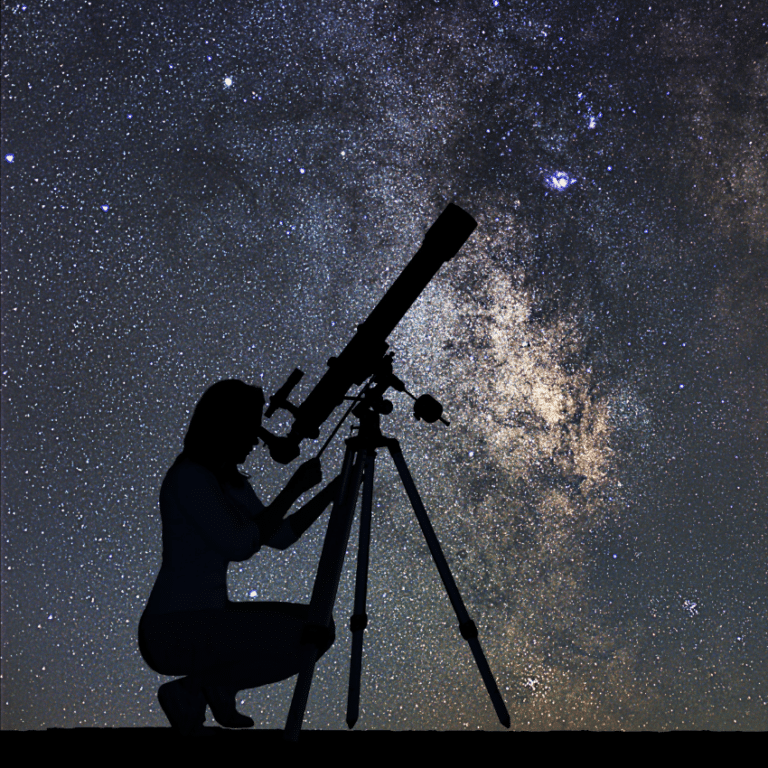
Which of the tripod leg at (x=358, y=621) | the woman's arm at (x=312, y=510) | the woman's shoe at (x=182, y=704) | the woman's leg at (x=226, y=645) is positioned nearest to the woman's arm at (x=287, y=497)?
the woman's arm at (x=312, y=510)

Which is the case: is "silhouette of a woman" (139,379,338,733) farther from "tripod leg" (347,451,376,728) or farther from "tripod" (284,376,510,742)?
"tripod leg" (347,451,376,728)

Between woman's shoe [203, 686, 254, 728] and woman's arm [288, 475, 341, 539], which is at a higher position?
woman's arm [288, 475, 341, 539]

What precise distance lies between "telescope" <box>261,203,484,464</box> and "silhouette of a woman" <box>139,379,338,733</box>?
0.29 metres

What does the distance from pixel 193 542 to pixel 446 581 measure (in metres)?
0.89

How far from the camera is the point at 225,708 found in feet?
8.62

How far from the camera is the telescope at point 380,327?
2760 mm

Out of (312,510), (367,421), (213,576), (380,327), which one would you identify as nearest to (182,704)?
(213,576)

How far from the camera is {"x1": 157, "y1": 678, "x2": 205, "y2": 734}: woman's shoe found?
2.40 m

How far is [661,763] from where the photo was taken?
2.02m

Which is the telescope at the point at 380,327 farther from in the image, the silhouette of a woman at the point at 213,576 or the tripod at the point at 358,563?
the silhouette of a woman at the point at 213,576

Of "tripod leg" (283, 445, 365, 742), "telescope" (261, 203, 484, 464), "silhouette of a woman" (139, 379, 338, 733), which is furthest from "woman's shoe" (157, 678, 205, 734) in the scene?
"telescope" (261, 203, 484, 464)

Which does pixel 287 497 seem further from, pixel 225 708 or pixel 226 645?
pixel 225 708

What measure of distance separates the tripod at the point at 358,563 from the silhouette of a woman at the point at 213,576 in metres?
0.07

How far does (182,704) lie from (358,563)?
779 millimetres
